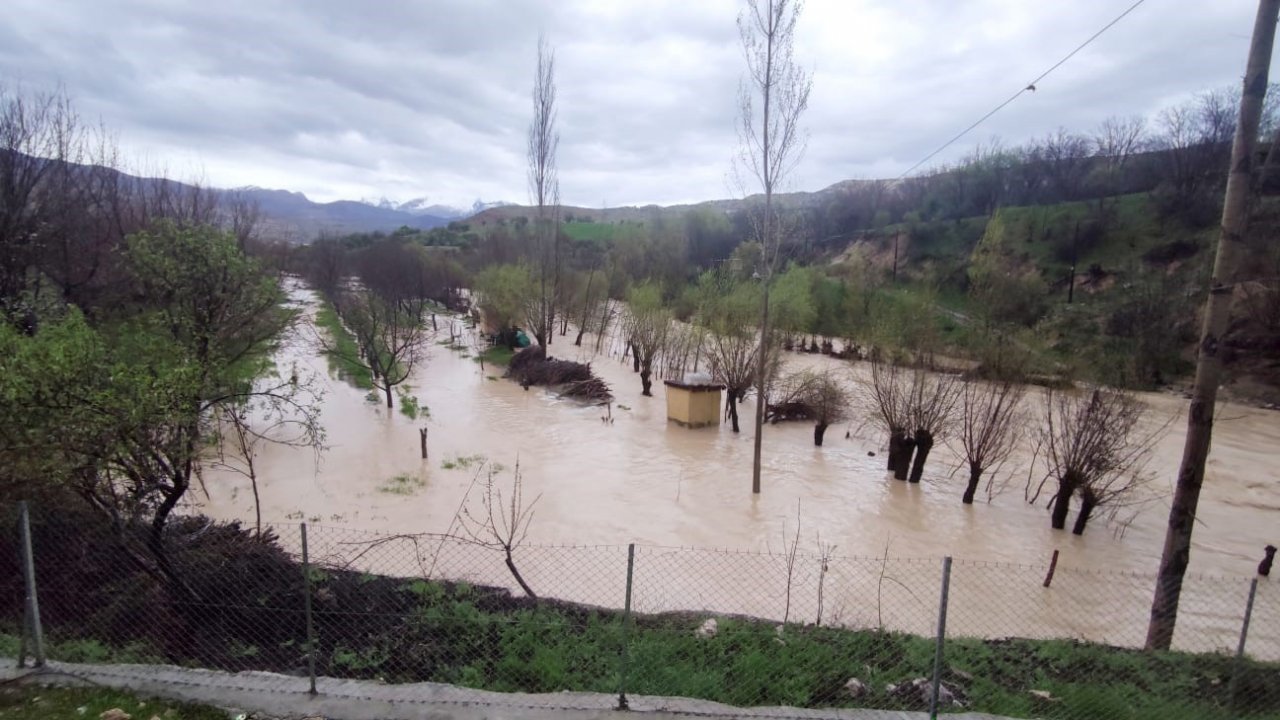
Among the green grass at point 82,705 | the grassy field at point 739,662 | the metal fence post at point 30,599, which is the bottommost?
the grassy field at point 739,662

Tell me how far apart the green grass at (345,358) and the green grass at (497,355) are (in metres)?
5.62

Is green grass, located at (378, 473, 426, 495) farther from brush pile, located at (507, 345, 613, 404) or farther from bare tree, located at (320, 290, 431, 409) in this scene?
brush pile, located at (507, 345, 613, 404)

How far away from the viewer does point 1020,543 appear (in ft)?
37.4

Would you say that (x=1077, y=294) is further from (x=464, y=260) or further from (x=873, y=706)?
(x=464, y=260)

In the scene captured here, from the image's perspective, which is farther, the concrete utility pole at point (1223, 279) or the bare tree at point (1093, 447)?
the bare tree at point (1093, 447)

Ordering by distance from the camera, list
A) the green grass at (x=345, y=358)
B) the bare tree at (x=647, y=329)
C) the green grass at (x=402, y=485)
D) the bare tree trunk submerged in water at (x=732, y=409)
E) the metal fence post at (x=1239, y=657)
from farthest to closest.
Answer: the bare tree at (x=647, y=329)
the green grass at (x=345, y=358)
the bare tree trunk submerged in water at (x=732, y=409)
the green grass at (x=402, y=485)
the metal fence post at (x=1239, y=657)

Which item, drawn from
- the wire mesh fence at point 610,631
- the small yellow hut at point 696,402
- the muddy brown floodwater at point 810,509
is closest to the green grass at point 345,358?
the muddy brown floodwater at point 810,509

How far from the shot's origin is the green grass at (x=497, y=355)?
3111 centimetres

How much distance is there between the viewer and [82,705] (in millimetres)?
3924

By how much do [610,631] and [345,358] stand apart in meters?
19.9

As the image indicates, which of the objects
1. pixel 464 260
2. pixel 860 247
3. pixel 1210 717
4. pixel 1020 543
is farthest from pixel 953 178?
pixel 1210 717

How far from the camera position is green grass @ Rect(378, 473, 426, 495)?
12804 millimetres

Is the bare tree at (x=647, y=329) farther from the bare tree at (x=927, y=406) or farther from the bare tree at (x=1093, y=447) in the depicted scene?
the bare tree at (x=1093, y=447)

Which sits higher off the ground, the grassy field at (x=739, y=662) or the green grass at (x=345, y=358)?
the grassy field at (x=739, y=662)
